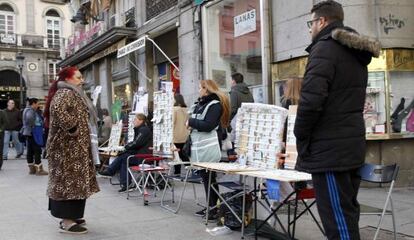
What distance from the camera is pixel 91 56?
20.1 metres

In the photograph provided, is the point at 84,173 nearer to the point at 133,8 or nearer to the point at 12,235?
the point at 12,235

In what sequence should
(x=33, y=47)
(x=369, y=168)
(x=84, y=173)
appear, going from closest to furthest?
(x=369, y=168)
(x=84, y=173)
(x=33, y=47)

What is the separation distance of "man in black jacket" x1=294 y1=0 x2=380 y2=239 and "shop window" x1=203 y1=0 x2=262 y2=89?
6.97 metres

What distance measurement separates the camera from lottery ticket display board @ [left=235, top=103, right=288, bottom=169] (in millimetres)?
5477

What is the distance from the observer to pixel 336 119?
3.37 m

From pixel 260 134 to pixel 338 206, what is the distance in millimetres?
2353

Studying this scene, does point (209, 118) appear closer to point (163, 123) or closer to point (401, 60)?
point (163, 123)

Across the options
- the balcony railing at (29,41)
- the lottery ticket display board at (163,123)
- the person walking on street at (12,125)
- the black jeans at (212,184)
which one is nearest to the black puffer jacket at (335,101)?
the black jeans at (212,184)

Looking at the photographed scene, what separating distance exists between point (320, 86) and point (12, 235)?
3.96 m

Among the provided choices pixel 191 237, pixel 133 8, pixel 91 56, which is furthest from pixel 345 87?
pixel 91 56

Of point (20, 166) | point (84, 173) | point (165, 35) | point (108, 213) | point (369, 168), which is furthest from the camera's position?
point (165, 35)

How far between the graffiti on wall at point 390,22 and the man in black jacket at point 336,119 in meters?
5.01

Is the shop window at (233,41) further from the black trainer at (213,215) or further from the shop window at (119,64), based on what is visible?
the shop window at (119,64)

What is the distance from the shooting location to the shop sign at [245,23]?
10685mm
